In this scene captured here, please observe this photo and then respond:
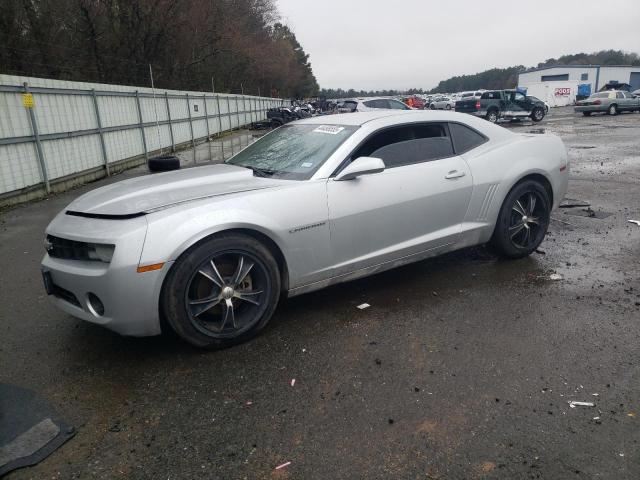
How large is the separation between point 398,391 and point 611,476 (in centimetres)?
108

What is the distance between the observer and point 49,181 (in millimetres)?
9648

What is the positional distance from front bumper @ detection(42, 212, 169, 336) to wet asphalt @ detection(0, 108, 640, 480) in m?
0.36

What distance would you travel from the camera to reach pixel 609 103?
3083cm

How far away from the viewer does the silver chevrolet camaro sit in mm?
2975

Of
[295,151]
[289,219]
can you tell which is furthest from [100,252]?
[295,151]

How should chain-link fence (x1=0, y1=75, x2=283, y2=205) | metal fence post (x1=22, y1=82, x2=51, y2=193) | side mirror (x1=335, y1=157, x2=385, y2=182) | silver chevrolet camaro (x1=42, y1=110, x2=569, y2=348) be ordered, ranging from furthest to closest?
1. metal fence post (x1=22, y1=82, x2=51, y2=193)
2. chain-link fence (x1=0, y1=75, x2=283, y2=205)
3. side mirror (x1=335, y1=157, x2=385, y2=182)
4. silver chevrolet camaro (x1=42, y1=110, x2=569, y2=348)

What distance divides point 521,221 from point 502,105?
2441cm

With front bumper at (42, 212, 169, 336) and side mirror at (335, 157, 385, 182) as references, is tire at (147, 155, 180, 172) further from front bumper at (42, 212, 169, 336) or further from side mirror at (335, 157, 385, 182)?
side mirror at (335, 157, 385, 182)

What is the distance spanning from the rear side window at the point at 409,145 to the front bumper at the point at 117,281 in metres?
1.79

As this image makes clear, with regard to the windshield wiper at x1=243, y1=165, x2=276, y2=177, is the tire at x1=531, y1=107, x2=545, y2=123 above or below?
below

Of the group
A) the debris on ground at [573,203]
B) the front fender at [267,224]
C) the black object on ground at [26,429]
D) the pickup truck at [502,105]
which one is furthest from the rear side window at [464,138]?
the pickup truck at [502,105]

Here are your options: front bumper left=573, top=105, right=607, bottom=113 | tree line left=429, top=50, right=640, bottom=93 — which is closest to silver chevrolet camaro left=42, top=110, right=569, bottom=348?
front bumper left=573, top=105, right=607, bottom=113

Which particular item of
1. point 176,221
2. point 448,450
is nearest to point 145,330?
point 176,221

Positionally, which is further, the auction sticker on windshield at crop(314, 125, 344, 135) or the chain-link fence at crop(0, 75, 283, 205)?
the chain-link fence at crop(0, 75, 283, 205)
